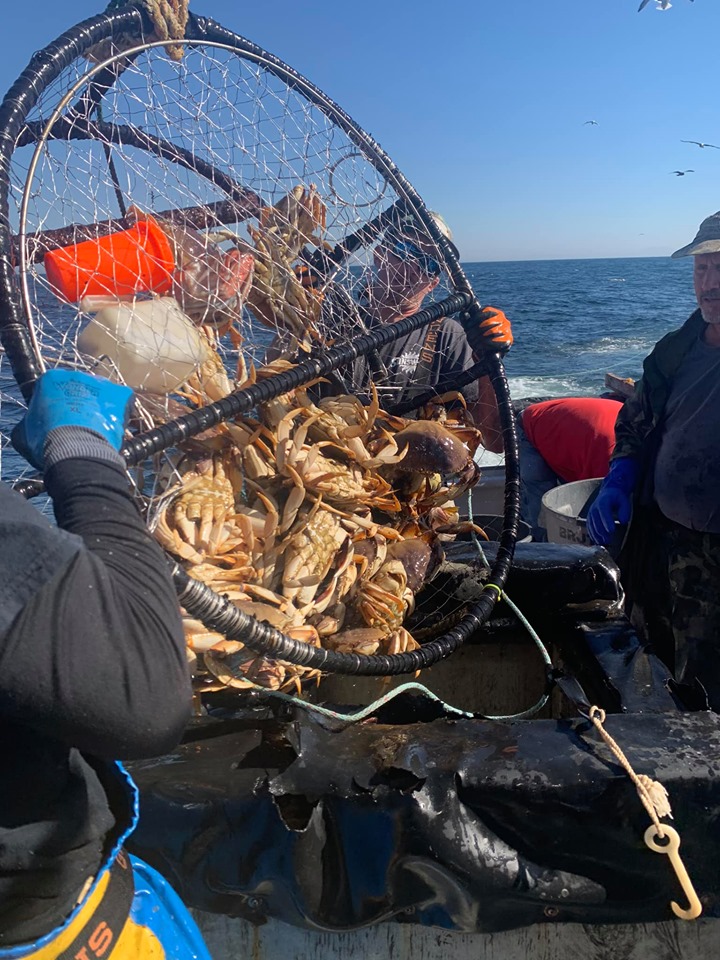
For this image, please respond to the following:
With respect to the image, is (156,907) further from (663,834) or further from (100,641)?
(663,834)

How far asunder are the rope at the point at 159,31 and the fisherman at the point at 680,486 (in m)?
2.45

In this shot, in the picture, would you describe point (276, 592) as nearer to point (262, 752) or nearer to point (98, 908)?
point (262, 752)

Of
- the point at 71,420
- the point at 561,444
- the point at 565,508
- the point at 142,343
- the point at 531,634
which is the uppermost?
the point at 142,343

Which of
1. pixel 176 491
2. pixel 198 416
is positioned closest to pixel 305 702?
pixel 176 491

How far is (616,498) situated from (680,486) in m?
0.40

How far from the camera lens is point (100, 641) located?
1058 mm

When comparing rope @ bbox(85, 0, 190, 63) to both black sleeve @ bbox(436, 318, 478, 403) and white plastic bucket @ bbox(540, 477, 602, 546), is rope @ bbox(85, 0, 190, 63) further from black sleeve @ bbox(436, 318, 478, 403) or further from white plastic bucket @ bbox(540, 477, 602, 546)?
white plastic bucket @ bbox(540, 477, 602, 546)

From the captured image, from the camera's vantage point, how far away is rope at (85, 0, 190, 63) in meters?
2.06

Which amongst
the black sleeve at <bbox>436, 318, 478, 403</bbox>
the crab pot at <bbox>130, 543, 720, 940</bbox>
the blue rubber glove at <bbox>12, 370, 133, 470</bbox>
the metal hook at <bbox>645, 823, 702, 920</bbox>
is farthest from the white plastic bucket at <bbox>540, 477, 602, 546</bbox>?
the blue rubber glove at <bbox>12, 370, 133, 470</bbox>

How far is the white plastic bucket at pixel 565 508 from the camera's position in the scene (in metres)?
5.05

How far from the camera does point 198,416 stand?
1.91 m

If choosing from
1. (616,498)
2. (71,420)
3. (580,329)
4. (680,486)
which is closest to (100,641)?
(71,420)

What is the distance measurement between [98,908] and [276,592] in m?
1.11

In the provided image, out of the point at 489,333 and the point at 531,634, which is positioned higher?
the point at 489,333
